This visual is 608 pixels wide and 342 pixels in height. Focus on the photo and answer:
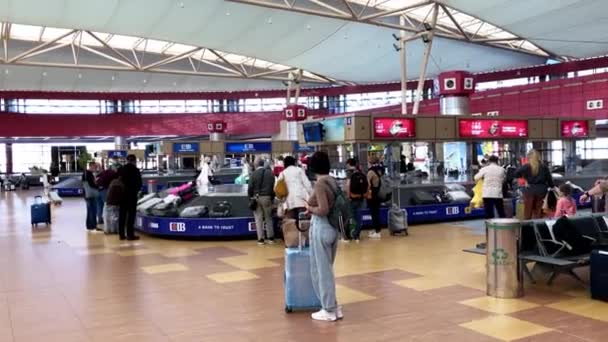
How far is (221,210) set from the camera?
476 inches

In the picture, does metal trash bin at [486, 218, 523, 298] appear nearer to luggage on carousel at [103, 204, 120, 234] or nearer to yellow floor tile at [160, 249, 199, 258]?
yellow floor tile at [160, 249, 199, 258]

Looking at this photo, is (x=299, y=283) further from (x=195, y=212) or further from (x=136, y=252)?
(x=195, y=212)

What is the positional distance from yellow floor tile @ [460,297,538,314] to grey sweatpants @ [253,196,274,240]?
5274 mm

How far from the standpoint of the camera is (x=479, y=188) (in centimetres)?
1121

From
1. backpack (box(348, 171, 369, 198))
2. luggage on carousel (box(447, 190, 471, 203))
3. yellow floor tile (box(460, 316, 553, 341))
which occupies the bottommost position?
yellow floor tile (box(460, 316, 553, 341))

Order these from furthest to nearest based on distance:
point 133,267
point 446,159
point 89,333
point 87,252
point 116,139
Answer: point 116,139 → point 446,159 → point 87,252 → point 133,267 → point 89,333

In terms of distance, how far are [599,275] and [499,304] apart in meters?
1.11

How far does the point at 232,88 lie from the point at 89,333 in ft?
136

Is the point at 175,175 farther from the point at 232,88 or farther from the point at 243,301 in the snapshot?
the point at 243,301

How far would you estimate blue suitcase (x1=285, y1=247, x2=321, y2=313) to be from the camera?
595 cm

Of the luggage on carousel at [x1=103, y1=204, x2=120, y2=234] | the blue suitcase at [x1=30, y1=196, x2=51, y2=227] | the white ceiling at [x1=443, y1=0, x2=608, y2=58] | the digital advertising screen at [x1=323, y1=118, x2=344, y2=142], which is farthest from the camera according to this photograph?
the white ceiling at [x1=443, y1=0, x2=608, y2=58]

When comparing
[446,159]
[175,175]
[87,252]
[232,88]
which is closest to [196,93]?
[232,88]

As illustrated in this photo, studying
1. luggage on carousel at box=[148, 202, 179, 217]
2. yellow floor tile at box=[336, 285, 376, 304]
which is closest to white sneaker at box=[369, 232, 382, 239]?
luggage on carousel at box=[148, 202, 179, 217]

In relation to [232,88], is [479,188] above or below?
below
